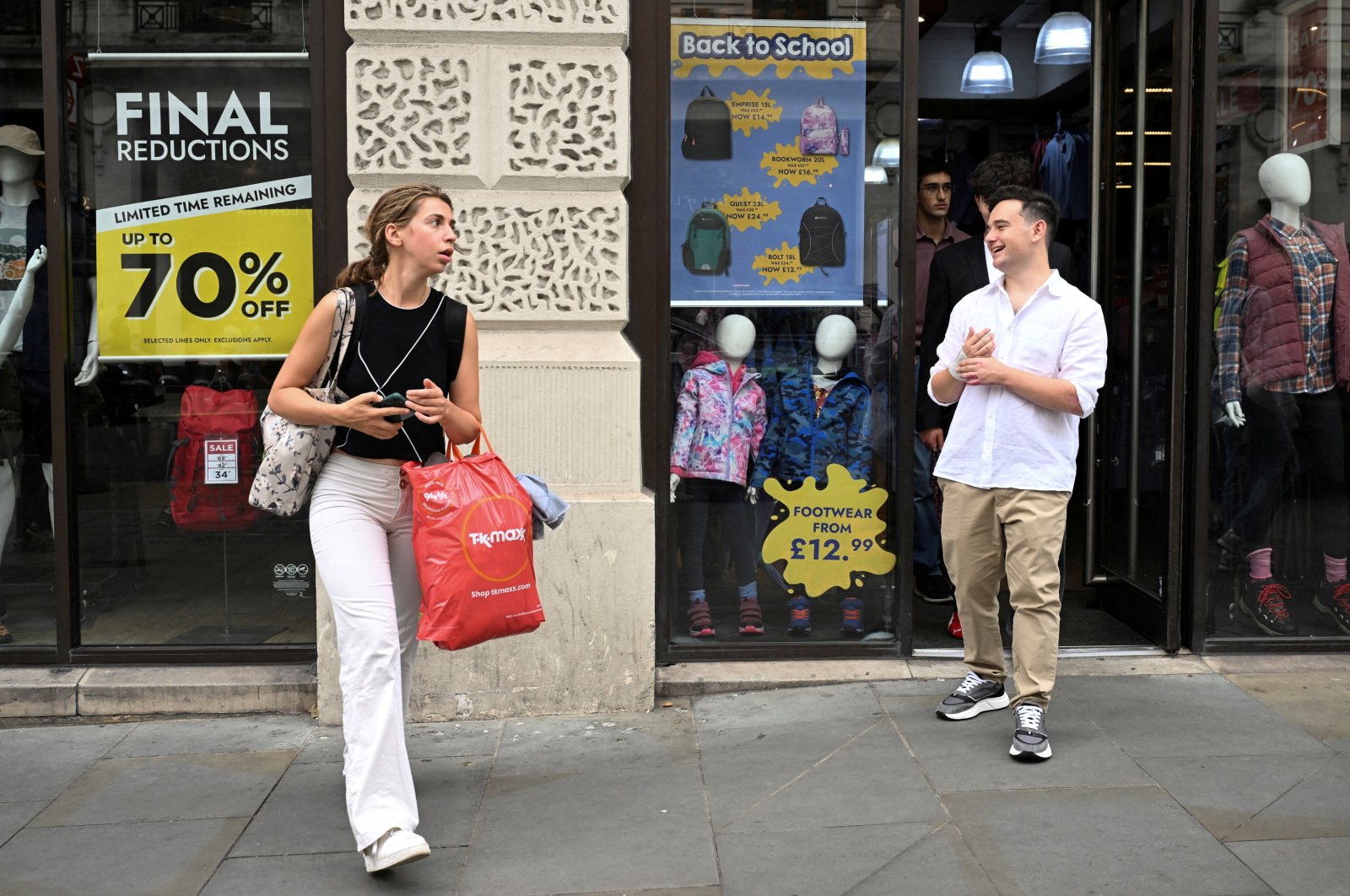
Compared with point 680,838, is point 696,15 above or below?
above

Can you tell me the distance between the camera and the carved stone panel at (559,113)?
5.24 meters

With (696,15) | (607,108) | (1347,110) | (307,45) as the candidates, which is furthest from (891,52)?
(307,45)

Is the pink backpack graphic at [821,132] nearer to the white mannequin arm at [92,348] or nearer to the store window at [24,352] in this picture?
the white mannequin arm at [92,348]

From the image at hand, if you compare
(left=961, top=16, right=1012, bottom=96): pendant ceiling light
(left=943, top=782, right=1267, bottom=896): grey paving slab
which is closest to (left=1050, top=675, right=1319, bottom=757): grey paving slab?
(left=943, top=782, right=1267, bottom=896): grey paving slab

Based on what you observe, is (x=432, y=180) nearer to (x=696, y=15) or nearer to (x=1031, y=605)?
(x=696, y=15)

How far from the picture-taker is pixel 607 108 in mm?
5266

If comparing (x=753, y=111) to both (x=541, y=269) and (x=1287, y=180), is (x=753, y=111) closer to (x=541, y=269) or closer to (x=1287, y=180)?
(x=541, y=269)

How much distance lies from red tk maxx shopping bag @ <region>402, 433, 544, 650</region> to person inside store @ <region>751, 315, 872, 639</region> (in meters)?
2.14

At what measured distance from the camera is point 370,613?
386 centimetres

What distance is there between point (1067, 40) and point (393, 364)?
183 inches

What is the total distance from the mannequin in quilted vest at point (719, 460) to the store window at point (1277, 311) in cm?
194

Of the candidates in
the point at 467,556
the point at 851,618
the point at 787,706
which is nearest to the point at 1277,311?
the point at 851,618

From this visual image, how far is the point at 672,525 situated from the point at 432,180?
1.69 m

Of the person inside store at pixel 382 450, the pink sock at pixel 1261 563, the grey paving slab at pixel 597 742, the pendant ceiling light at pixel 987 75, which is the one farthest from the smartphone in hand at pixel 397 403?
the pendant ceiling light at pixel 987 75
